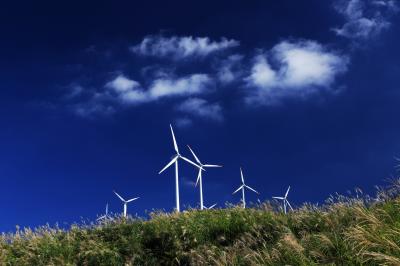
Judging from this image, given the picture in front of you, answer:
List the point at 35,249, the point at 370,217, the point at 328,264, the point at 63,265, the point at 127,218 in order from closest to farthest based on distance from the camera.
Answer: the point at 328,264
the point at 370,217
the point at 63,265
the point at 35,249
the point at 127,218

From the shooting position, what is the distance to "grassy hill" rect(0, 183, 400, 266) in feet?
35.6

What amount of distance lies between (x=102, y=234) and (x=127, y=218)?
1132 mm

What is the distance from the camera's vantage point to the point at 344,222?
13133mm

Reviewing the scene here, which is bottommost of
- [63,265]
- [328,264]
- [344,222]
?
[328,264]

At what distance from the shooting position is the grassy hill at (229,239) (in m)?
10.9

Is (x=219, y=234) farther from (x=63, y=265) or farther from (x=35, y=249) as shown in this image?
(x=35, y=249)

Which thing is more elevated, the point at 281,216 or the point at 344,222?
the point at 281,216

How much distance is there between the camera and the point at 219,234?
52.5 ft

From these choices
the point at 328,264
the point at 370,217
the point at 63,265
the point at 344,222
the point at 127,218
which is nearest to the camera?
→ the point at 328,264

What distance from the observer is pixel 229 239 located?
614 inches

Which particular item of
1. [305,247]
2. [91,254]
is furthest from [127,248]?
[305,247]

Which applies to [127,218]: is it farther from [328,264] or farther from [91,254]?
[328,264]

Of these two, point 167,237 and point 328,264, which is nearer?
point 328,264

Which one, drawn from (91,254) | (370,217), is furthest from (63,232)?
(370,217)
